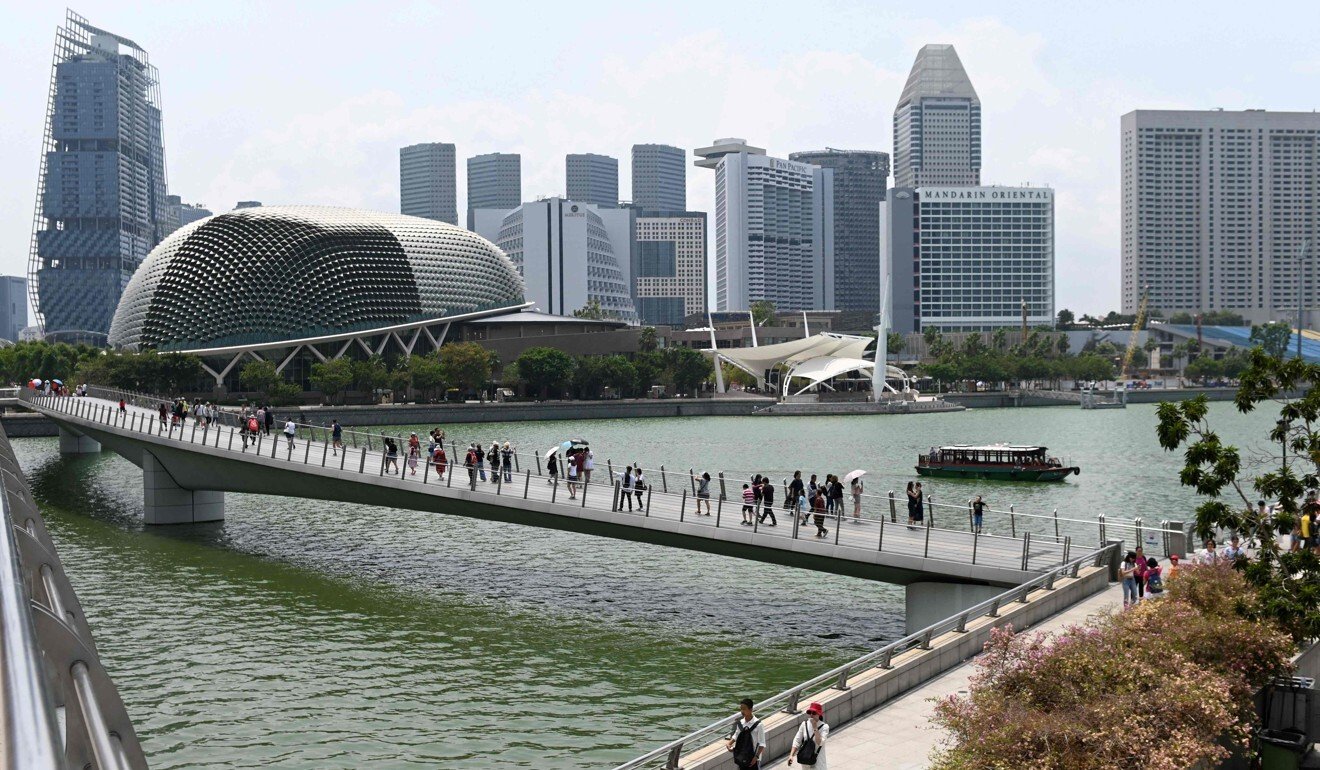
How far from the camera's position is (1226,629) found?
13555 millimetres

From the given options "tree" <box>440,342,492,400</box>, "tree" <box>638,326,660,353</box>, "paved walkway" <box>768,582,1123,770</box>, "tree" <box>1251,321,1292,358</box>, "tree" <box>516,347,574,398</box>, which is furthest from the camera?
"tree" <box>1251,321,1292,358</box>

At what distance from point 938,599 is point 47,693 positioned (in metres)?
20.0

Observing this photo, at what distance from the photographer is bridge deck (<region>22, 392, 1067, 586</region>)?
2159 cm

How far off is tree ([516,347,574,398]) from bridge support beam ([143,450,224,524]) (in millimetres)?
76831

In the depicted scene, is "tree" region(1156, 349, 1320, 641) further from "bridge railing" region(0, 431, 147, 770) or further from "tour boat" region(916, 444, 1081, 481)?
"tour boat" region(916, 444, 1081, 481)

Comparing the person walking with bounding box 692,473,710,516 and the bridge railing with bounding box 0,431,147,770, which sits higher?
the bridge railing with bounding box 0,431,147,770

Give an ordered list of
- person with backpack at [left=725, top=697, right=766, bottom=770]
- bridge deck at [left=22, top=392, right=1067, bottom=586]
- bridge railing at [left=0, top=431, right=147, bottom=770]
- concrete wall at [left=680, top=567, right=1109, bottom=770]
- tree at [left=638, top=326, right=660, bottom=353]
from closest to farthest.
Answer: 1. bridge railing at [left=0, top=431, right=147, bottom=770]
2. person with backpack at [left=725, top=697, right=766, bottom=770]
3. concrete wall at [left=680, top=567, right=1109, bottom=770]
4. bridge deck at [left=22, top=392, right=1067, bottom=586]
5. tree at [left=638, top=326, right=660, bottom=353]

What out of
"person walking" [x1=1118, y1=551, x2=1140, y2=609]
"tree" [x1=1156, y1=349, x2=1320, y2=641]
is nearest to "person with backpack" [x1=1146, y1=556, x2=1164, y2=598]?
"person walking" [x1=1118, y1=551, x2=1140, y2=609]

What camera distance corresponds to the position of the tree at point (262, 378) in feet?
355

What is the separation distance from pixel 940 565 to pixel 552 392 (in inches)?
4015

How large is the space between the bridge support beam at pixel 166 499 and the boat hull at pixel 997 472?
1289 inches

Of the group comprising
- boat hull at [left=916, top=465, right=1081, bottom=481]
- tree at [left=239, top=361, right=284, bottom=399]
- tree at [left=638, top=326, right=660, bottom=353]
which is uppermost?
tree at [left=638, top=326, right=660, bottom=353]

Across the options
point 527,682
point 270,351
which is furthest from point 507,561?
point 270,351

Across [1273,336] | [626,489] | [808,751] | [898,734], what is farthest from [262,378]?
[1273,336]
